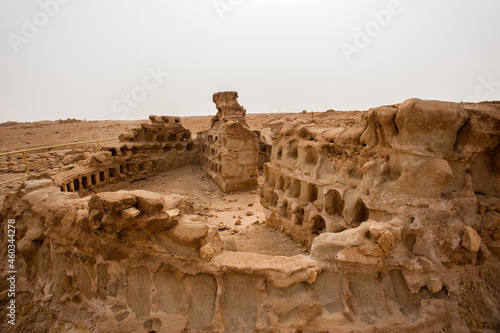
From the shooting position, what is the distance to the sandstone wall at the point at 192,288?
2297mm

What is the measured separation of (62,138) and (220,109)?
1411cm

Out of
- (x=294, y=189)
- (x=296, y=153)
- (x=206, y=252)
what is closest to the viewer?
(x=206, y=252)

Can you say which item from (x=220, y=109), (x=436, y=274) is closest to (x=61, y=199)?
(x=436, y=274)

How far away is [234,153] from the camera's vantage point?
8172 millimetres

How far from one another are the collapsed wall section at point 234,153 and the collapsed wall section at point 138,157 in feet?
6.78

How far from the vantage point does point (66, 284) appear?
2.71 metres

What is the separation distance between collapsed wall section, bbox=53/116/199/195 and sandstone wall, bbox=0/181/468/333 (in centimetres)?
391

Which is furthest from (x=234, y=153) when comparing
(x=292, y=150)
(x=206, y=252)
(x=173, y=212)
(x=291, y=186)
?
(x=206, y=252)

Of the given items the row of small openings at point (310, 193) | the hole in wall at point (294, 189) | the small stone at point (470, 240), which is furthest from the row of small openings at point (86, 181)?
the small stone at point (470, 240)

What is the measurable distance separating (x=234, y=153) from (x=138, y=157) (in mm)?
3706

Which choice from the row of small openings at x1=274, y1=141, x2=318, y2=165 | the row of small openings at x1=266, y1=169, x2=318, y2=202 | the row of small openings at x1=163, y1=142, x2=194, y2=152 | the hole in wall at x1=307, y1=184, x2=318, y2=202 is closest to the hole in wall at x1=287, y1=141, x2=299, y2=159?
the row of small openings at x1=274, y1=141, x2=318, y2=165

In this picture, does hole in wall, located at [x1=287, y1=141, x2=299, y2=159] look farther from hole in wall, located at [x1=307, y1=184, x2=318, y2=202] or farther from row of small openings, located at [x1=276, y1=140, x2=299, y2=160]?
hole in wall, located at [x1=307, y1=184, x2=318, y2=202]

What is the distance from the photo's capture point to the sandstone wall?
2.30m

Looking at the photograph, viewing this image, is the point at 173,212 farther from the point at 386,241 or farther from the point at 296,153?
the point at 296,153
